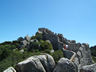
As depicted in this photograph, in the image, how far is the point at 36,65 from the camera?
14938mm

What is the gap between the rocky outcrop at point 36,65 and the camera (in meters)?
14.6

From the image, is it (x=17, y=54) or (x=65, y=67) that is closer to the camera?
(x=65, y=67)

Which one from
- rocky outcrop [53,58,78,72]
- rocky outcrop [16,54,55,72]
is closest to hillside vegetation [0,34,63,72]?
rocky outcrop [16,54,55,72]

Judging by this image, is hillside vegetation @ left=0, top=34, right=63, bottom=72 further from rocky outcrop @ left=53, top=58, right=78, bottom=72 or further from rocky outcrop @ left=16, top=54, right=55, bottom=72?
rocky outcrop @ left=53, top=58, right=78, bottom=72

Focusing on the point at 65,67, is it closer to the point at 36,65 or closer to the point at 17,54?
the point at 36,65

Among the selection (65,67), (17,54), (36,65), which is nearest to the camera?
(65,67)

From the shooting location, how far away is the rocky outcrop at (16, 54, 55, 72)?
14.6 metres

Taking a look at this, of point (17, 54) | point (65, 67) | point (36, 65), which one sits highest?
point (17, 54)

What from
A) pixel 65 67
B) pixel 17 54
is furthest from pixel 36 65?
pixel 17 54

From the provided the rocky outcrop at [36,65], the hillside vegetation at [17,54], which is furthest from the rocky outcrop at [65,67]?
the hillside vegetation at [17,54]

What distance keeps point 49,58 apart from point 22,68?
3.84 metres

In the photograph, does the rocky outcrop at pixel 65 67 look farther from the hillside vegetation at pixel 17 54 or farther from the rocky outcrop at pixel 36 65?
the hillside vegetation at pixel 17 54

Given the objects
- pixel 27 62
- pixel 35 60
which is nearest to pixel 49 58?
pixel 35 60

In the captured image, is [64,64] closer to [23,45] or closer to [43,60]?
[43,60]
